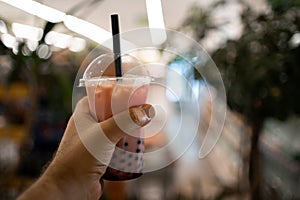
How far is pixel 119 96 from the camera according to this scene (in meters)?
0.61

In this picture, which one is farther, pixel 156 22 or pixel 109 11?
pixel 109 11

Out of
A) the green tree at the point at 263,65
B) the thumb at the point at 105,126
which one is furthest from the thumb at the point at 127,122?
the green tree at the point at 263,65

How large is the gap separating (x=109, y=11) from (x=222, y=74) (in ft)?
1.39

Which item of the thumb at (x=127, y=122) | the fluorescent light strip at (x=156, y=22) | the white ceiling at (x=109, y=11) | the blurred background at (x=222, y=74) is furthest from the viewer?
the blurred background at (x=222, y=74)

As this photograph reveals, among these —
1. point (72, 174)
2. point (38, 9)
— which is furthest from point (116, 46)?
point (38, 9)

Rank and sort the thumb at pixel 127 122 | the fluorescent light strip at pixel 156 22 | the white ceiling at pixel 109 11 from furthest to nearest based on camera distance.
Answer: the white ceiling at pixel 109 11
the fluorescent light strip at pixel 156 22
the thumb at pixel 127 122

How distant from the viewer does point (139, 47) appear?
0.85 meters

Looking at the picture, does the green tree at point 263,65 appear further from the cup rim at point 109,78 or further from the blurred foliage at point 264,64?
the cup rim at point 109,78

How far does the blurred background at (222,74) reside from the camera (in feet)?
4.51

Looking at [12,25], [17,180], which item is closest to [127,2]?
[12,25]

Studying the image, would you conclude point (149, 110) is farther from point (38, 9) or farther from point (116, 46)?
point (38, 9)

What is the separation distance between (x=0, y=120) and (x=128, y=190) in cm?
61

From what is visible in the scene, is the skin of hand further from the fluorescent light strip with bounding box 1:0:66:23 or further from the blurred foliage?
the blurred foliage

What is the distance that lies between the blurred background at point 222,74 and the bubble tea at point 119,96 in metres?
0.50
